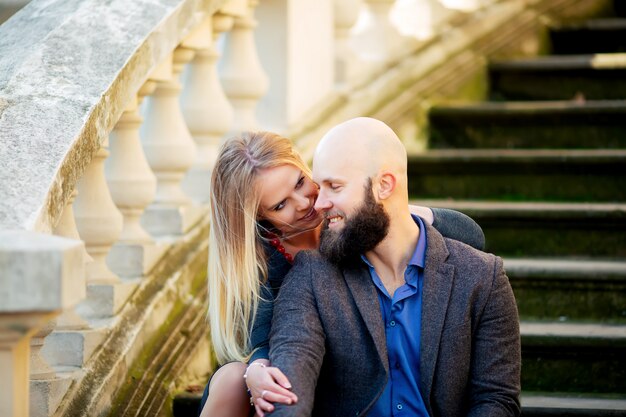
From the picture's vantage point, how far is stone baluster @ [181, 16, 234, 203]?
3787 millimetres

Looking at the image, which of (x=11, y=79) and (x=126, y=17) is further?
(x=126, y=17)

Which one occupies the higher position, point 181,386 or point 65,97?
point 65,97

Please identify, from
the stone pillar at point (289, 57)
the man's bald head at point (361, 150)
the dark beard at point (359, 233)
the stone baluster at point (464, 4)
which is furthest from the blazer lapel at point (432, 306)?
the stone baluster at point (464, 4)

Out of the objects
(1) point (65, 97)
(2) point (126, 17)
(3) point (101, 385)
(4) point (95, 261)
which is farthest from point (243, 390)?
(2) point (126, 17)

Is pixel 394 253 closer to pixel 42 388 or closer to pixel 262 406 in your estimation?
pixel 262 406

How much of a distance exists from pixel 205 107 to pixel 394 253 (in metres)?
1.19

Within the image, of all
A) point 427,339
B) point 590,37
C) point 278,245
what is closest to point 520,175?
point 590,37

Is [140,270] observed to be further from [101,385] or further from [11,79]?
[11,79]

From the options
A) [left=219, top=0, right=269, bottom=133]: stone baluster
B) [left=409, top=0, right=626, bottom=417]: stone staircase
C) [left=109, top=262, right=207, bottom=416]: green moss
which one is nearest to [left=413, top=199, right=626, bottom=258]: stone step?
Answer: [left=409, top=0, right=626, bottom=417]: stone staircase

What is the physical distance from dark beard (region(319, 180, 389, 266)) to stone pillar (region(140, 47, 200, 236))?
0.87 metres

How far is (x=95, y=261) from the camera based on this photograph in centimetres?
324

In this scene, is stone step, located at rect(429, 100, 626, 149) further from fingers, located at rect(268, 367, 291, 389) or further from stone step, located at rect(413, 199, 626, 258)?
fingers, located at rect(268, 367, 291, 389)

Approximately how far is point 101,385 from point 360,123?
41.4 inches

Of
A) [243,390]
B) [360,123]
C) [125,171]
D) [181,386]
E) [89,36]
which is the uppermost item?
[89,36]
